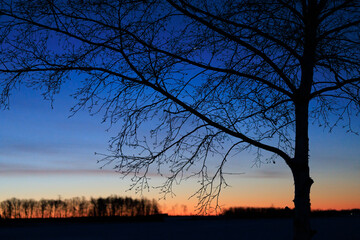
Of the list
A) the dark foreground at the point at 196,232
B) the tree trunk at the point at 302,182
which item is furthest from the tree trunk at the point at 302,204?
the dark foreground at the point at 196,232

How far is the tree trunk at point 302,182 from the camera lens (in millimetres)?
5602

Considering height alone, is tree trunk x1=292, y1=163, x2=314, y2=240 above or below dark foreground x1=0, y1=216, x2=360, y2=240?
above

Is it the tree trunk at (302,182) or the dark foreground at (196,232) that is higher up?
the tree trunk at (302,182)

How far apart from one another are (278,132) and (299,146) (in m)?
0.76

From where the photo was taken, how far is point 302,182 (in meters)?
5.73

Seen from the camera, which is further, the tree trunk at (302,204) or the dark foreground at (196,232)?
the dark foreground at (196,232)

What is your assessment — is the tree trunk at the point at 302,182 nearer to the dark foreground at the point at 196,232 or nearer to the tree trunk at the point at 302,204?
the tree trunk at the point at 302,204

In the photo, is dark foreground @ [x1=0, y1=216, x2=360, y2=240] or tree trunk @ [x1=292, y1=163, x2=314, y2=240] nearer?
tree trunk @ [x1=292, y1=163, x2=314, y2=240]

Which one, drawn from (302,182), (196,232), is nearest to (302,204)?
(302,182)

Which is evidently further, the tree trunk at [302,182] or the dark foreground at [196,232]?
the dark foreground at [196,232]

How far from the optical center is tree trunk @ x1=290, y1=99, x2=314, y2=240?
560cm

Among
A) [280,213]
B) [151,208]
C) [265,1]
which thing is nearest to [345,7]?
[265,1]

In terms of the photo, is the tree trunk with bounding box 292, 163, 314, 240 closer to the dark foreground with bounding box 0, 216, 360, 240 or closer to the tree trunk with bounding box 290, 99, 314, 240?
the tree trunk with bounding box 290, 99, 314, 240

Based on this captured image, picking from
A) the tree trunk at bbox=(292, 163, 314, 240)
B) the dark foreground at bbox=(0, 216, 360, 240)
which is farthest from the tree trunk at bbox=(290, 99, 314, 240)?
the dark foreground at bbox=(0, 216, 360, 240)
